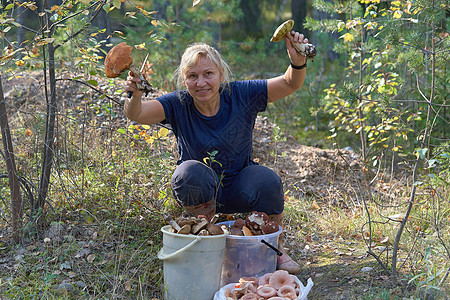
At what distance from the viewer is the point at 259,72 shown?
8.16m

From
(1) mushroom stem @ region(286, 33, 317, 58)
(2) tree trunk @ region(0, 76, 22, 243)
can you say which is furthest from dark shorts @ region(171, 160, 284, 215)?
(2) tree trunk @ region(0, 76, 22, 243)

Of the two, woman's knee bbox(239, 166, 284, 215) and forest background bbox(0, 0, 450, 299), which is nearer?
forest background bbox(0, 0, 450, 299)

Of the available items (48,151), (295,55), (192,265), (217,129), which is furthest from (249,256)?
(48,151)

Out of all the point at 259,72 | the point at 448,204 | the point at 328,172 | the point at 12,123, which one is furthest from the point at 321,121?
the point at 12,123

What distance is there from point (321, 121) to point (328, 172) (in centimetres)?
260

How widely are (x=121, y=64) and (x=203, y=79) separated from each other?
1.68ft

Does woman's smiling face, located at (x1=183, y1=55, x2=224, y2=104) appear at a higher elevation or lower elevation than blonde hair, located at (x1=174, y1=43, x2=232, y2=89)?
lower

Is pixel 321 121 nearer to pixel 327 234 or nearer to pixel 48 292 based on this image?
pixel 327 234

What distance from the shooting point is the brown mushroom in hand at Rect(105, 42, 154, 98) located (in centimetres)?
248

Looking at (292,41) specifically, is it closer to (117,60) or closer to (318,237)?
(117,60)

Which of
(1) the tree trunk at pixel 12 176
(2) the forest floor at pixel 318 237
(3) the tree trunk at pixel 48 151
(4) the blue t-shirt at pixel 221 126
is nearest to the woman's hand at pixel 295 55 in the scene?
(4) the blue t-shirt at pixel 221 126

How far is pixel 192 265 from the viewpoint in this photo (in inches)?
91.0

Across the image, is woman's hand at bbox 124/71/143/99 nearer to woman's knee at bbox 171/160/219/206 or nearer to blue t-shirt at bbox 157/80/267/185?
blue t-shirt at bbox 157/80/267/185

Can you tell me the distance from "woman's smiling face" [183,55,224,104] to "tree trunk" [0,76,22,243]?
1189 mm
